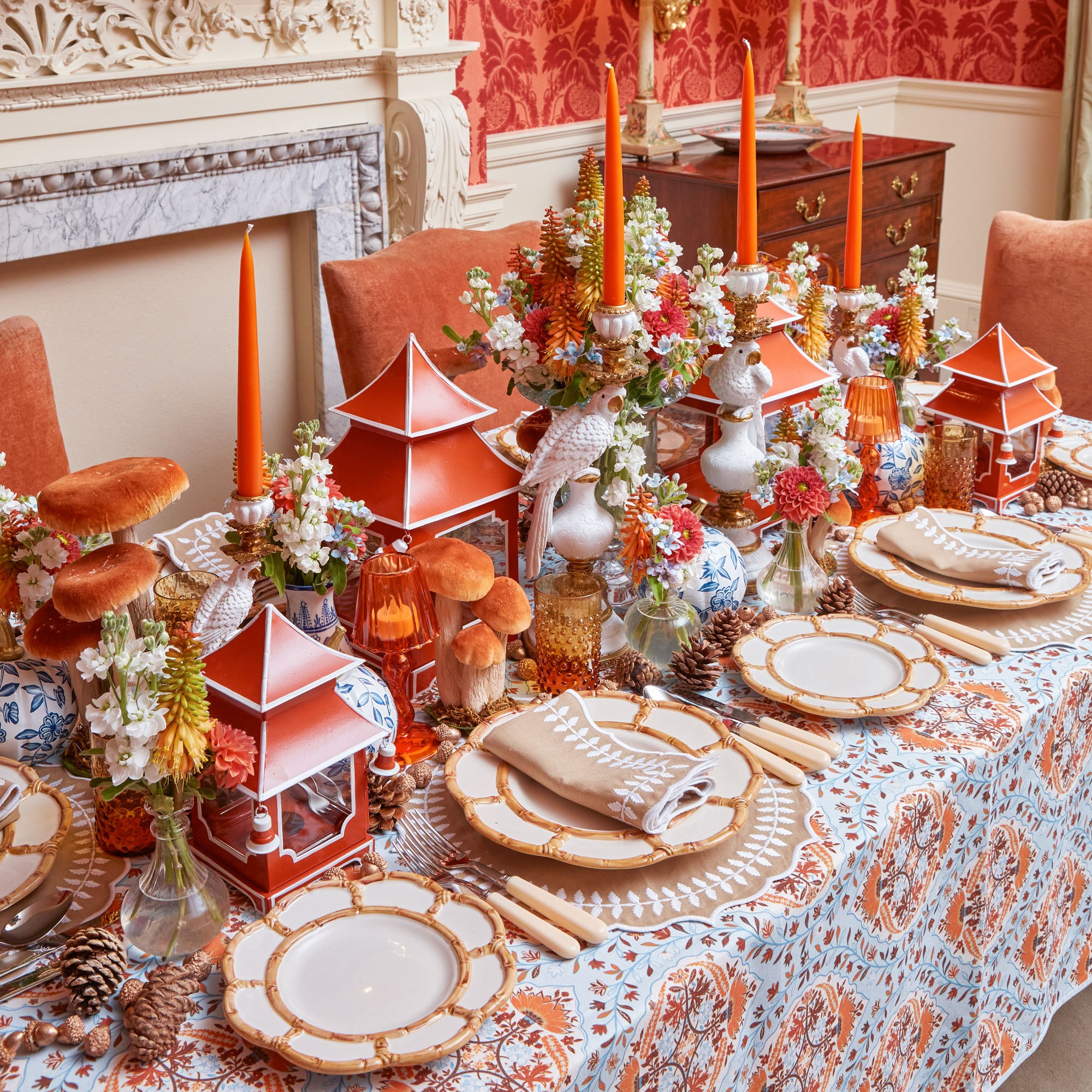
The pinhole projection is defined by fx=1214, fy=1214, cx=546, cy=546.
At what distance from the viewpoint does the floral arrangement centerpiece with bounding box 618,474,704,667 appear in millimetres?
1181

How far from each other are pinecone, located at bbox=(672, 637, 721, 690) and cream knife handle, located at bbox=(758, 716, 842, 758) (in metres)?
0.07

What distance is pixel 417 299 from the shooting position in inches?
81.6

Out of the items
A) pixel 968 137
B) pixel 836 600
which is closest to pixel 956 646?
pixel 836 600

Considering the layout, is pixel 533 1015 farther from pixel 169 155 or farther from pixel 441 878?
pixel 169 155

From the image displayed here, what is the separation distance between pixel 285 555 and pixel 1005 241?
71.4 inches

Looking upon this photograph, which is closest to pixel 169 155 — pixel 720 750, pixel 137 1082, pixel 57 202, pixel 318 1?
pixel 57 202

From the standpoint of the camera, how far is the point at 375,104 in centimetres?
280

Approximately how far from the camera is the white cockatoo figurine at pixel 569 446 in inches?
47.4

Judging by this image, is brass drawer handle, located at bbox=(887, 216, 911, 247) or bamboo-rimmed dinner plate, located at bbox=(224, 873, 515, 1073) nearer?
bamboo-rimmed dinner plate, located at bbox=(224, 873, 515, 1073)

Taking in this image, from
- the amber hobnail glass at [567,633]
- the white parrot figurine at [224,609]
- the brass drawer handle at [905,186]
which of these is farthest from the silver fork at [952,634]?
the brass drawer handle at [905,186]

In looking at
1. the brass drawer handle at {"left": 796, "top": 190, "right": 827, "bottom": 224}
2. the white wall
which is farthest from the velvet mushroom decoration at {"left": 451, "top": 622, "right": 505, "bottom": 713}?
the white wall

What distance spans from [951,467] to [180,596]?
3.13 ft

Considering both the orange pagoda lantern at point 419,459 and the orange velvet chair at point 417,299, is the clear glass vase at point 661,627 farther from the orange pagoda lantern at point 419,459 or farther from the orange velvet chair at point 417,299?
the orange velvet chair at point 417,299

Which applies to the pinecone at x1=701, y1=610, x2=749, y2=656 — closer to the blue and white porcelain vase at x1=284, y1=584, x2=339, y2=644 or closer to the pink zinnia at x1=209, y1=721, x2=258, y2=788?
the blue and white porcelain vase at x1=284, y1=584, x2=339, y2=644
